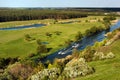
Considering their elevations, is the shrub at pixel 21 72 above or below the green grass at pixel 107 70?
below

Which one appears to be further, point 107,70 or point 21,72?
point 21,72

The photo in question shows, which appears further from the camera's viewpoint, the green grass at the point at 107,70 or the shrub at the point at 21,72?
the shrub at the point at 21,72

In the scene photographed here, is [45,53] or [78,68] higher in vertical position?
[78,68]

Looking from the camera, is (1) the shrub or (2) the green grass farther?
(1) the shrub

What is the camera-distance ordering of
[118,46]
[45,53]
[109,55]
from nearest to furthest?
1. [109,55]
2. [118,46]
3. [45,53]

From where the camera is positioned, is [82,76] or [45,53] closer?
[82,76]

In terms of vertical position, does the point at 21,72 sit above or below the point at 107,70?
below

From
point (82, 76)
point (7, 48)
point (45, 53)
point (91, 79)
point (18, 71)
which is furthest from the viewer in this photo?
point (7, 48)

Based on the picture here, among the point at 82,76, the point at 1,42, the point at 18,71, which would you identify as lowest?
the point at 1,42

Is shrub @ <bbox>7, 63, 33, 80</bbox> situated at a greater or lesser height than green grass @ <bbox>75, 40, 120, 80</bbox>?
lesser

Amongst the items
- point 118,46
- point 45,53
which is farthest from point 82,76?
point 45,53

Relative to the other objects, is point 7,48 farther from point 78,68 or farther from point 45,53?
point 78,68
